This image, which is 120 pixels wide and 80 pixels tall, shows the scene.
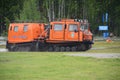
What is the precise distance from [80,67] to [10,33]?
20729mm

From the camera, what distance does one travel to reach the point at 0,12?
86.2 m

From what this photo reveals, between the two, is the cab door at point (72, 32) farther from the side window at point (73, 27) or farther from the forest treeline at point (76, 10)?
the forest treeline at point (76, 10)

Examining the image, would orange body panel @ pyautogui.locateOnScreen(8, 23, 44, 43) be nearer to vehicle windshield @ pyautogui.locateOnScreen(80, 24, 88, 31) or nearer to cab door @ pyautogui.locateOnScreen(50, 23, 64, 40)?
cab door @ pyautogui.locateOnScreen(50, 23, 64, 40)

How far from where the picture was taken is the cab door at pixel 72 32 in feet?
119

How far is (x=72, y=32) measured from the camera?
3653cm

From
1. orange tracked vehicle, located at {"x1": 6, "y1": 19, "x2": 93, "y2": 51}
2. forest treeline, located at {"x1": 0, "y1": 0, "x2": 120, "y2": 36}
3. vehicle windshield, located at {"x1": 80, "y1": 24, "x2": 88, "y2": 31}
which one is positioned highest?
forest treeline, located at {"x1": 0, "y1": 0, "x2": 120, "y2": 36}

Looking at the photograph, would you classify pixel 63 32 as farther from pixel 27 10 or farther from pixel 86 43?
pixel 27 10

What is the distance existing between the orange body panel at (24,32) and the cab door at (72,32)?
2.64 metres

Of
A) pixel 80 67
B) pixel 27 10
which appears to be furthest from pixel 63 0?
pixel 80 67

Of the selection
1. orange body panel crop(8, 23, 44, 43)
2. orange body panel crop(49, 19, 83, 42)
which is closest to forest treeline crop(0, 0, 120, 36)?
orange body panel crop(8, 23, 44, 43)

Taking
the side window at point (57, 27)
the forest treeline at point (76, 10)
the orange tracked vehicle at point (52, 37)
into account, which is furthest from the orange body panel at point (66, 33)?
the forest treeline at point (76, 10)

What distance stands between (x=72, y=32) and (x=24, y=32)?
4.10 m

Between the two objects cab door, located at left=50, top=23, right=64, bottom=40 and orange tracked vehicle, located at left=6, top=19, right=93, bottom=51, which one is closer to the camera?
orange tracked vehicle, located at left=6, top=19, right=93, bottom=51

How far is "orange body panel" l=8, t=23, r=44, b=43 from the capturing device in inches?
1465
